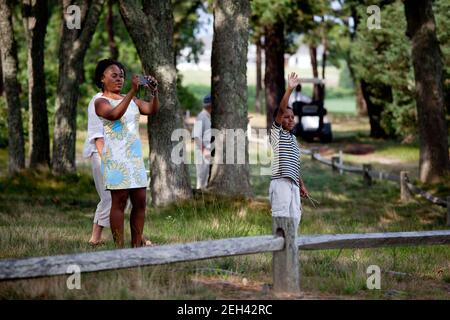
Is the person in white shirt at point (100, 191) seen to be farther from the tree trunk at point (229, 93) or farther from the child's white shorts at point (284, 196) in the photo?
the tree trunk at point (229, 93)

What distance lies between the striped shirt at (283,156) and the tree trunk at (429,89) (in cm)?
1150

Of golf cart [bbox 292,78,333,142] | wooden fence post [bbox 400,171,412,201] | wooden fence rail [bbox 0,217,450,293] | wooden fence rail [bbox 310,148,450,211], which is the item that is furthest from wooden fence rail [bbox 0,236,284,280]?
golf cart [bbox 292,78,333,142]

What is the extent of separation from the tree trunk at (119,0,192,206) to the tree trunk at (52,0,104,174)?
618 cm

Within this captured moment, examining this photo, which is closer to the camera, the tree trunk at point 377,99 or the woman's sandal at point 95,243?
the woman's sandal at point 95,243

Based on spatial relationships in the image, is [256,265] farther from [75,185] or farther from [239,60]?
[75,185]

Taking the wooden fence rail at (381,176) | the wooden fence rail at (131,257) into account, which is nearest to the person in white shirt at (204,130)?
the wooden fence rail at (381,176)

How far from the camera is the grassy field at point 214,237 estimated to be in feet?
23.0

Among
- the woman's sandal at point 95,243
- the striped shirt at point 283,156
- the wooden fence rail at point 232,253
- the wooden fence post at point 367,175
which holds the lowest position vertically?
the wooden fence post at point 367,175

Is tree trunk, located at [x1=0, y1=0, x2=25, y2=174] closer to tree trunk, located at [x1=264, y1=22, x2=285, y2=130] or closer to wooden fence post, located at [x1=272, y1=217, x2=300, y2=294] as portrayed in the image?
wooden fence post, located at [x1=272, y1=217, x2=300, y2=294]

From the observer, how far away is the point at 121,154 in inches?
328

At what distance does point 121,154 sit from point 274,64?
2796 centimetres

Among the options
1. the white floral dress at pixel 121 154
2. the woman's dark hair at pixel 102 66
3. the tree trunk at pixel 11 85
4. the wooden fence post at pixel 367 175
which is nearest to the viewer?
the white floral dress at pixel 121 154
